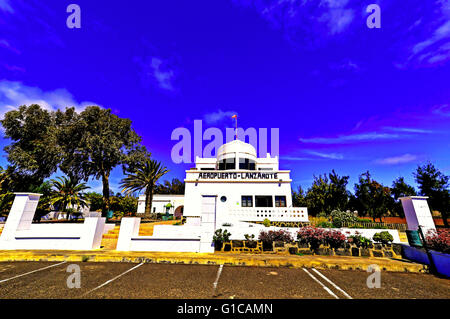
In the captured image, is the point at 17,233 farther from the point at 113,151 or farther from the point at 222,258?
the point at 113,151

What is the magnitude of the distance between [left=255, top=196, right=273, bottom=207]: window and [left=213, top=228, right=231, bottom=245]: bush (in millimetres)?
10164

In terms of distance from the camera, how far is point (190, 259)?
720 cm

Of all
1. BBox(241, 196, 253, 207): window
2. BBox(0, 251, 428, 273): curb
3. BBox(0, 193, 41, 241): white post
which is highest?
BBox(241, 196, 253, 207): window

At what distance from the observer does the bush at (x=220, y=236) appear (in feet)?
28.9

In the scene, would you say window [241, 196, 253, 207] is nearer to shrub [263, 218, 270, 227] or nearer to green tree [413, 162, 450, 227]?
shrub [263, 218, 270, 227]

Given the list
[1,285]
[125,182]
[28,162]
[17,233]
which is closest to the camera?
[1,285]

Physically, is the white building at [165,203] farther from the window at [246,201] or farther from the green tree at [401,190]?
the green tree at [401,190]

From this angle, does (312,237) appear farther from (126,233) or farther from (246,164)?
(246,164)

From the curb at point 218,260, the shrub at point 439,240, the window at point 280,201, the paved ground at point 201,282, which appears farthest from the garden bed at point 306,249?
the window at point 280,201

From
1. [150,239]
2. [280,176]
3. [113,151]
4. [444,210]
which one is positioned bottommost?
[150,239]

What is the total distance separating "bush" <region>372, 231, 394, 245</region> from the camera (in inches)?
351

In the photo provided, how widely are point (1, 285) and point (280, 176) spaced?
18.6m

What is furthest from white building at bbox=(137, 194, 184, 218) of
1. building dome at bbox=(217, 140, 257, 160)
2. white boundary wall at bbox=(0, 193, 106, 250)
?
white boundary wall at bbox=(0, 193, 106, 250)
